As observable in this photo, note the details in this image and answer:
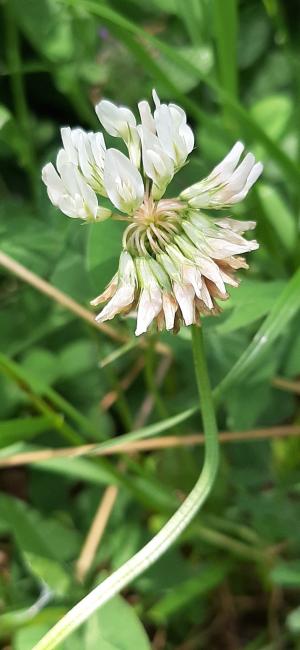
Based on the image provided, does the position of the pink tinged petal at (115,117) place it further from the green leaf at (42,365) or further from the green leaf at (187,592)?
the green leaf at (187,592)

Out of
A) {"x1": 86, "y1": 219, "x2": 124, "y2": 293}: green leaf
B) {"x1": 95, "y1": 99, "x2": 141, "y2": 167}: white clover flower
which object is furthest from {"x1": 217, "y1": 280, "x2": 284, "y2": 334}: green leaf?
{"x1": 95, "y1": 99, "x2": 141, "y2": 167}: white clover flower

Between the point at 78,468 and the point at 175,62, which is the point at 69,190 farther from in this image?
the point at 78,468

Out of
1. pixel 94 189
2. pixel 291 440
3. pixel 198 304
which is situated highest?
pixel 94 189

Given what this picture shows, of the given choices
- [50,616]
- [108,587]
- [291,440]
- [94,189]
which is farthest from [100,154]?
[291,440]

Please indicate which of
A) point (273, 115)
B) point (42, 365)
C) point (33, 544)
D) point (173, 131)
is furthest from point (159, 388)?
point (173, 131)

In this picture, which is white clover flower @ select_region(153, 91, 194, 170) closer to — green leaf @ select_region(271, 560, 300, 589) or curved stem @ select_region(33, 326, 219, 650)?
curved stem @ select_region(33, 326, 219, 650)

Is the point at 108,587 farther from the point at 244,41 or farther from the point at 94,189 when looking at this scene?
the point at 244,41

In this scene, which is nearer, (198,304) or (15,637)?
(198,304)
